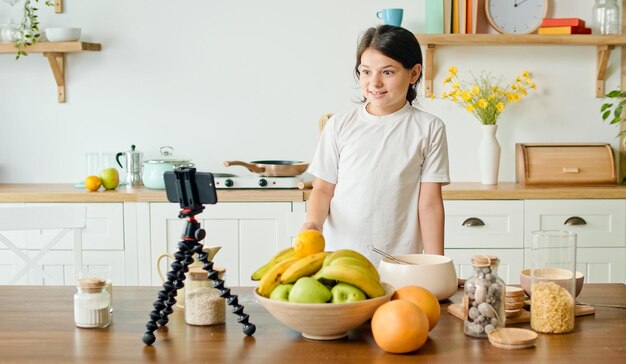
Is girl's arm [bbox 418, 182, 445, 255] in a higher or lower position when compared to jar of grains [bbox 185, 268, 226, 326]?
higher

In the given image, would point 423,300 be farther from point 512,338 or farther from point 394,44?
point 394,44

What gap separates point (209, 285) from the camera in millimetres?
1863

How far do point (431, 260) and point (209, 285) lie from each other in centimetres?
51

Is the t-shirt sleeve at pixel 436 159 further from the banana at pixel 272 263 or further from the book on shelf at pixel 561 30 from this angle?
the book on shelf at pixel 561 30

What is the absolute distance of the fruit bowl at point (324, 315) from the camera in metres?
1.65

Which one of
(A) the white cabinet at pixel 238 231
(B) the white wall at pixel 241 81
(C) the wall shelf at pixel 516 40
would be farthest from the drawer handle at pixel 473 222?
(C) the wall shelf at pixel 516 40

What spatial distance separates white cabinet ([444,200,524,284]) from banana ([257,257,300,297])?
215 cm

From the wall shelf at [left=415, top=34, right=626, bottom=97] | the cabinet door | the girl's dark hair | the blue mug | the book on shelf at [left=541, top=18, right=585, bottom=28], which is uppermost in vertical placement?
the blue mug

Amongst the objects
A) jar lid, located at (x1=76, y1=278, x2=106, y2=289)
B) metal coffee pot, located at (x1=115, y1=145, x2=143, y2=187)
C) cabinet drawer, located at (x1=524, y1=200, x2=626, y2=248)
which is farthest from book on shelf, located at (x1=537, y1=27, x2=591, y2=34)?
jar lid, located at (x1=76, y1=278, x2=106, y2=289)

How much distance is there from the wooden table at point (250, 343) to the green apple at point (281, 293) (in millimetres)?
87

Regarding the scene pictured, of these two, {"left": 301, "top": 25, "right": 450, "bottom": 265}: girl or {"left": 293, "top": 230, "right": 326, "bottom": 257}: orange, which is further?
{"left": 301, "top": 25, "right": 450, "bottom": 265}: girl

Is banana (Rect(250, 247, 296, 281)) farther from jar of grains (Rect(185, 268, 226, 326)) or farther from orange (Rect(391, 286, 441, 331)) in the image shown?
orange (Rect(391, 286, 441, 331))

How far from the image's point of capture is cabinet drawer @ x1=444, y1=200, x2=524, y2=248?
3.83 m

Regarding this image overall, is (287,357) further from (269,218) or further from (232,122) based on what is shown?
(232,122)
